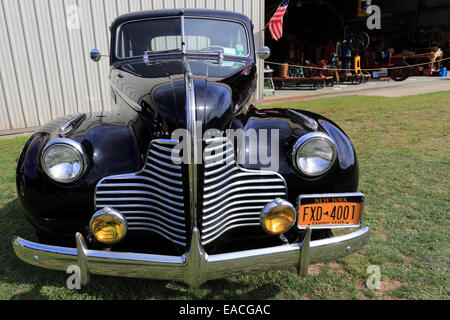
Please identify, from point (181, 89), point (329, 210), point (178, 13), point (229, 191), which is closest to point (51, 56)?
point (178, 13)

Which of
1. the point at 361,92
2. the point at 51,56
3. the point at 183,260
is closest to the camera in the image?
the point at 183,260

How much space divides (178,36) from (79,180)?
1.73m

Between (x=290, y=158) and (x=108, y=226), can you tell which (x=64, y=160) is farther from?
(x=290, y=158)

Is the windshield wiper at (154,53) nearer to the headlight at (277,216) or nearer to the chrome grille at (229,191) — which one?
the chrome grille at (229,191)

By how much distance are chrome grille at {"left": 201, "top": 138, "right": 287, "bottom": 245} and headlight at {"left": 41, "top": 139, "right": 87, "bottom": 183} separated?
28.8 inches

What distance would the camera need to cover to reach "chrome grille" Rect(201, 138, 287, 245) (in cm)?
163

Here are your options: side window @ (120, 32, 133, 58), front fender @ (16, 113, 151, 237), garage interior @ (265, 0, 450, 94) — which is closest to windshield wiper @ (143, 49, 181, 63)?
side window @ (120, 32, 133, 58)

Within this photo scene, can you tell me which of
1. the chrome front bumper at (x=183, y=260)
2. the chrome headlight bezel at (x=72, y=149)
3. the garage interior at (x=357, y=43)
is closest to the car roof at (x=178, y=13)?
the chrome headlight bezel at (x=72, y=149)

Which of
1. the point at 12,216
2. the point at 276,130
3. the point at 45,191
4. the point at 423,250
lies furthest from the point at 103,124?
the point at 423,250

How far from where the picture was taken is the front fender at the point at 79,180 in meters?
1.76

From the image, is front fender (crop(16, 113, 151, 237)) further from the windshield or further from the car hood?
A: the windshield

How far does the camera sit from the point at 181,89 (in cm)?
177

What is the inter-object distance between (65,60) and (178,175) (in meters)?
6.39
